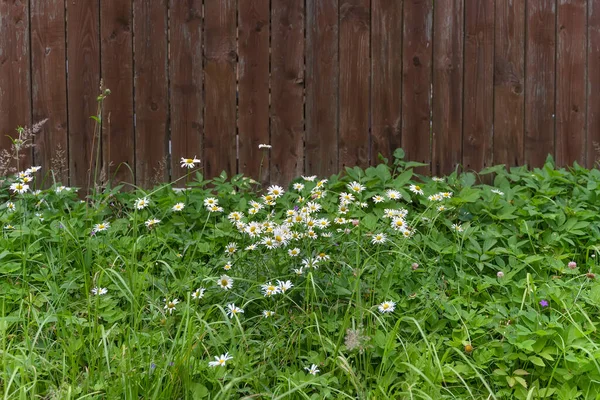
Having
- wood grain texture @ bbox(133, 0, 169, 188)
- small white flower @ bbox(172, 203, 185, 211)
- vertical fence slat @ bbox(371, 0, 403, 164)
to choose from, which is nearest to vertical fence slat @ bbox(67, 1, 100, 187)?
wood grain texture @ bbox(133, 0, 169, 188)

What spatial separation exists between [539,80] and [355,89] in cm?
113

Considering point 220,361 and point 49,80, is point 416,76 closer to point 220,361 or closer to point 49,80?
point 49,80

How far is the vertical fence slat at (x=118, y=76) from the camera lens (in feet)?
12.3

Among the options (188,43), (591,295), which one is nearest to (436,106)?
(188,43)

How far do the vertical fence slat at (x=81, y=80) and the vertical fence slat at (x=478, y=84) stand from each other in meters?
2.15

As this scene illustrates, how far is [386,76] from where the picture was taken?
151 inches

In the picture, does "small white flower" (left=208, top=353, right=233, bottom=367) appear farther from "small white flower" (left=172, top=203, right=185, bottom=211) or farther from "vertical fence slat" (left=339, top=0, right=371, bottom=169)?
"vertical fence slat" (left=339, top=0, right=371, bottom=169)

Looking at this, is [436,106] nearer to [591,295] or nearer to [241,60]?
[241,60]

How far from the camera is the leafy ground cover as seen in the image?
192 cm

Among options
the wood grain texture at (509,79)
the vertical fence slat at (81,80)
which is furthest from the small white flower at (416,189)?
the vertical fence slat at (81,80)

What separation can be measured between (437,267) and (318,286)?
2.01ft

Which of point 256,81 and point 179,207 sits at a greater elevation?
point 256,81

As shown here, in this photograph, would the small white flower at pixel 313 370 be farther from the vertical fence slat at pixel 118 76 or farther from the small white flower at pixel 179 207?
the vertical fence slat at pixel 118 76

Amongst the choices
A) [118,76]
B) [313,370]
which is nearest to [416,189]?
[313,370]
